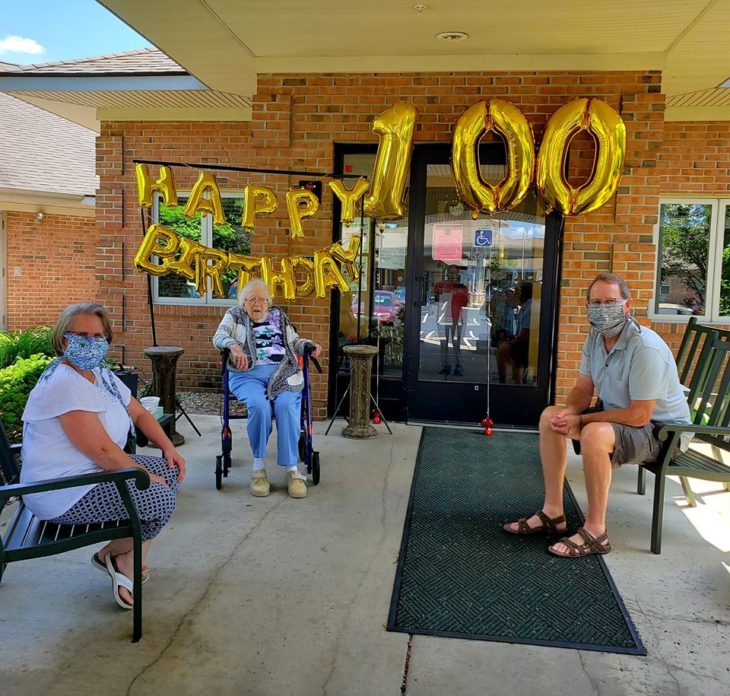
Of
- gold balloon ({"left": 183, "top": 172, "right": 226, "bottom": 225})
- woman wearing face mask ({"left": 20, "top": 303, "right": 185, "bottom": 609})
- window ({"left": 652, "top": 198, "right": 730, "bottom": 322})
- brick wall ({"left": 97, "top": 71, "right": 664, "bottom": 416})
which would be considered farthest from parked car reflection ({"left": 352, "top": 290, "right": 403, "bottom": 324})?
woman wearing face mask ({"left": 20, "top": 303, "right": 185, "bottom": 609})

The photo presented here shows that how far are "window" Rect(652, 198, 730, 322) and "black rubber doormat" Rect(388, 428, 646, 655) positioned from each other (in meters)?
4.14

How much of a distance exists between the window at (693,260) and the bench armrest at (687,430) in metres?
4.55

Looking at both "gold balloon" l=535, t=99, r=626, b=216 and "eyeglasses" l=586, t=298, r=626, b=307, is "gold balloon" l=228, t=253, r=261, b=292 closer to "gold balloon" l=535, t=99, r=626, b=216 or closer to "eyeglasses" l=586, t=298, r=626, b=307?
"gold balloon" l=535, t=99, r=626, b=216

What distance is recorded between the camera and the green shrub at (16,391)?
4.37 metres

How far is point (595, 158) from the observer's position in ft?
16.5

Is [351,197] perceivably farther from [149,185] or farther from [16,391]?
[16,391]

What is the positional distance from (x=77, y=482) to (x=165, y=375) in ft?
9.66

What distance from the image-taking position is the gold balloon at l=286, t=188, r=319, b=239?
525 cm

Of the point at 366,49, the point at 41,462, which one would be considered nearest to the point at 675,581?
the point at 41,462

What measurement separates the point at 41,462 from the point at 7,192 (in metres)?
8.88

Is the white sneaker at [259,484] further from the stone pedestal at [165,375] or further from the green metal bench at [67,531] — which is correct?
the green metal bench at [67,531]

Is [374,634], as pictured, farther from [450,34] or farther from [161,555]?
[450,34]

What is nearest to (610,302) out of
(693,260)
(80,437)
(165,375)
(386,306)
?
(80,437)

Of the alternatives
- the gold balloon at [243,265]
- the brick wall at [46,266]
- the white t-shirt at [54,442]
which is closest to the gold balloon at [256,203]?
the gold balloon at [243,265]
